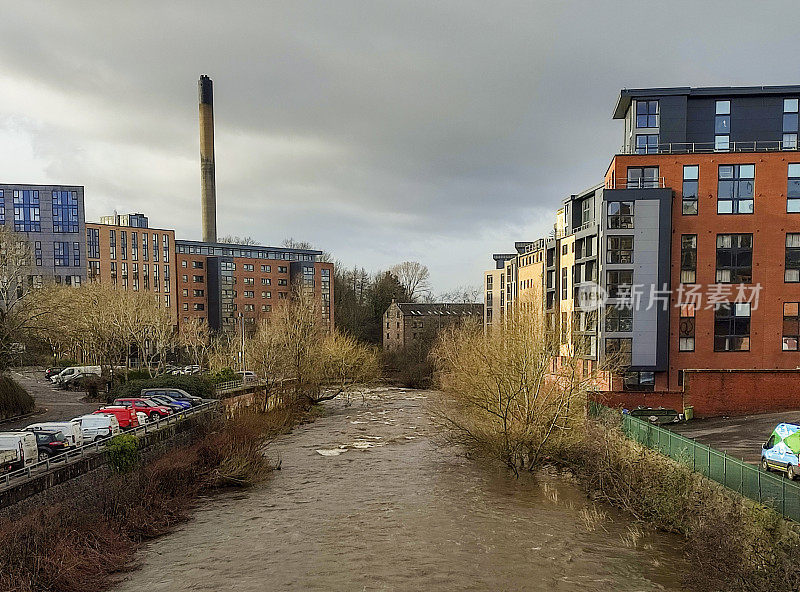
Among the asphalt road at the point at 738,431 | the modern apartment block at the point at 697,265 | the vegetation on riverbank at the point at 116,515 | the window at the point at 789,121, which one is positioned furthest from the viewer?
the window at the point at 789,121

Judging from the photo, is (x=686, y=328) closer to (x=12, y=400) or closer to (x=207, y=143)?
(x=12, y=400)

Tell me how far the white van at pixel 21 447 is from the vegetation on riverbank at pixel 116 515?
6.16ft

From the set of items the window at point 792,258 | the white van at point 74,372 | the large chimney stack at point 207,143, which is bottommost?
the white van at point 74,372

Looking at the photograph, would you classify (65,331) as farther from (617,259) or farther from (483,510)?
(617,259)

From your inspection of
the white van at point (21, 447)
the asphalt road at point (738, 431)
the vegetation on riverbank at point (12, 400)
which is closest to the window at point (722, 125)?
the asphalt road at point (738, 431)

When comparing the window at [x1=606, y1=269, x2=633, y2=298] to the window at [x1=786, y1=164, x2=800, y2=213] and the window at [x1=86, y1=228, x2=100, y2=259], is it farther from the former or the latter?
the window at [x1=86, y1=228, x2=100, y2=259]

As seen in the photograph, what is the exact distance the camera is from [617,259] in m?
36.3

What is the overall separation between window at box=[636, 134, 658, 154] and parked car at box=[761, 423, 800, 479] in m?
24.9

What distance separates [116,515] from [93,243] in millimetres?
63803

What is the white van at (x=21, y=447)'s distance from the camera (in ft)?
62.1

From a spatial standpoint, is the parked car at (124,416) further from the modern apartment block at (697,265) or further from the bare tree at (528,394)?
Result: the modern apartment block at (697,265)

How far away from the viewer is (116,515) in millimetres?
19594

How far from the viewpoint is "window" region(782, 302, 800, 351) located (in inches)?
1415

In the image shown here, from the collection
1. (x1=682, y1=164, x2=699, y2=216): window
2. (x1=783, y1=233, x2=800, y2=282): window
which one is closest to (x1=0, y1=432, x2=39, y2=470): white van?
(x1=682, y1=164, x2=699, y2=216): window
